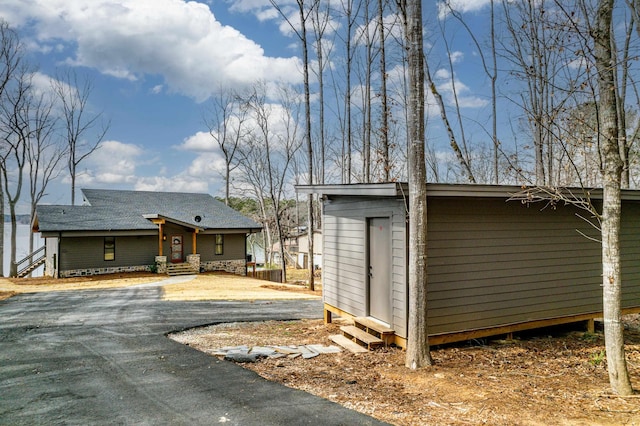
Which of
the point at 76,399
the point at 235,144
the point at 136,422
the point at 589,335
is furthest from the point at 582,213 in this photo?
the point at 235,144

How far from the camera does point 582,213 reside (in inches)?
295

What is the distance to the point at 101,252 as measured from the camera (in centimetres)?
1862

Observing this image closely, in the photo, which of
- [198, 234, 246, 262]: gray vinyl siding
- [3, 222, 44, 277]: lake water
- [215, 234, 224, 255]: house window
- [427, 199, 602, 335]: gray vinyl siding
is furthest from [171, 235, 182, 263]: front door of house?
[427, 199, 602, 335]: gray vinyl siding

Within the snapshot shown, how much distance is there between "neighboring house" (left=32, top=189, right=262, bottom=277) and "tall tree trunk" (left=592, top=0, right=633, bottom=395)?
→ 17.9 meters

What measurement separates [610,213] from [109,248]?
65.1ft

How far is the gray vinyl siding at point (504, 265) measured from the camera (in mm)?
6141

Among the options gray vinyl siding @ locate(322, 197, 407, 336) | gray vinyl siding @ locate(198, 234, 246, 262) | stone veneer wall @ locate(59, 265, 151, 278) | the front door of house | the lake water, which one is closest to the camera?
gray vinyl siding @ locate(322, 197, 407, 336)

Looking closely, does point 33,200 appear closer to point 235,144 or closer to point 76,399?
point 235,144

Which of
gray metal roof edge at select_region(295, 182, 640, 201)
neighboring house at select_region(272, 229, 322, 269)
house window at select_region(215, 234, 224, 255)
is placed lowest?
neighboring house at select_region(272, 229, 322, 269)

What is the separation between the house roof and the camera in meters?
18.0

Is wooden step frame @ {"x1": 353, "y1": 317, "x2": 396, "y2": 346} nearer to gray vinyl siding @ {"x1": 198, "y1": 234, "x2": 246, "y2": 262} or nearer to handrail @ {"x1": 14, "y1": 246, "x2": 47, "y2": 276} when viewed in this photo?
gray vinyl siding @ {"x1": 198, "y1": 234, "x2": 246, "y2": 262}

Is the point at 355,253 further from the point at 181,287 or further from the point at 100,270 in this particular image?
the point at 100,270

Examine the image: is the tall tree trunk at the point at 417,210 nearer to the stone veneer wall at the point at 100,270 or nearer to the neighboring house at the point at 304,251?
the stone veneer wall at the point at 100,270

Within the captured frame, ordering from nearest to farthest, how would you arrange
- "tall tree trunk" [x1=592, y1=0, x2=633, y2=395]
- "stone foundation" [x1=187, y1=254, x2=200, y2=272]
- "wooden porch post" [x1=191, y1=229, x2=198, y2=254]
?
"tall tree trunk" [x1=592, y1=0, x2=633, y2=395] → "wooden porch post" [x1=191, y1=229, x2=198, y2=254] → "stone foundation" [x1=187, y1=254, x2=200, y2=272]
